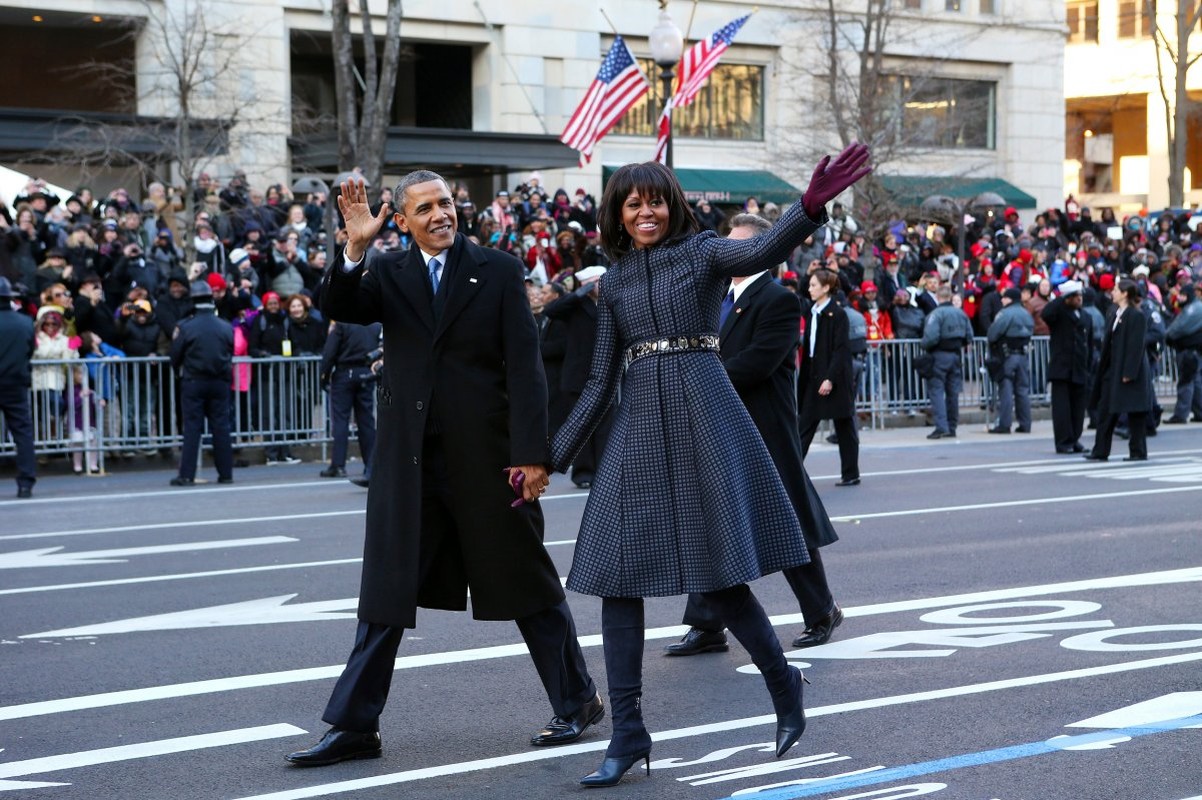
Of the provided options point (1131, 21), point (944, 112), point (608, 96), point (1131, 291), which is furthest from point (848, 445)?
point (1131, 21)

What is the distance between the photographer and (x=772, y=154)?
39.8 m

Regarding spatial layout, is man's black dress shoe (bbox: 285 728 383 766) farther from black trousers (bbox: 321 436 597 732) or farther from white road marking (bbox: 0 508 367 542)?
white road marking (bbox: 0 508 367 542)

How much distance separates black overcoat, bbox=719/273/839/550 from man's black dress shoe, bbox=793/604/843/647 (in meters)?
0.35

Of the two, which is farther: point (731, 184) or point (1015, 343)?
point (731, 184)

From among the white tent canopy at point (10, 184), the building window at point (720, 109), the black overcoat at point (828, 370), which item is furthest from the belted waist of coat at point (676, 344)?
the building window at point (720, 109)

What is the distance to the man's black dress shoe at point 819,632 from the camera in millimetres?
7877

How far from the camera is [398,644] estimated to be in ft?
19.4

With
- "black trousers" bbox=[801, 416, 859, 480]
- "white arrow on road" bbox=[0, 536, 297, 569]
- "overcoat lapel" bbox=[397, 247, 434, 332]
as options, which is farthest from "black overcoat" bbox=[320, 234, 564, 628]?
"black trousers" bbox=[801, 416, 859, 480]

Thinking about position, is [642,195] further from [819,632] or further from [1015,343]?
[1015,343]

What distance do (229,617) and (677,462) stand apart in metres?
3.93

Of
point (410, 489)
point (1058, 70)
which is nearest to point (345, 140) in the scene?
point (410, 489)

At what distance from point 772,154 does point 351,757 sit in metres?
34.9

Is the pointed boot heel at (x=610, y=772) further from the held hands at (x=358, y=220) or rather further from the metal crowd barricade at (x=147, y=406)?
the metal crowd barricade at (x=147, y=406)

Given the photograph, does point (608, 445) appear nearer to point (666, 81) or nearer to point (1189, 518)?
point (1189, 518)
